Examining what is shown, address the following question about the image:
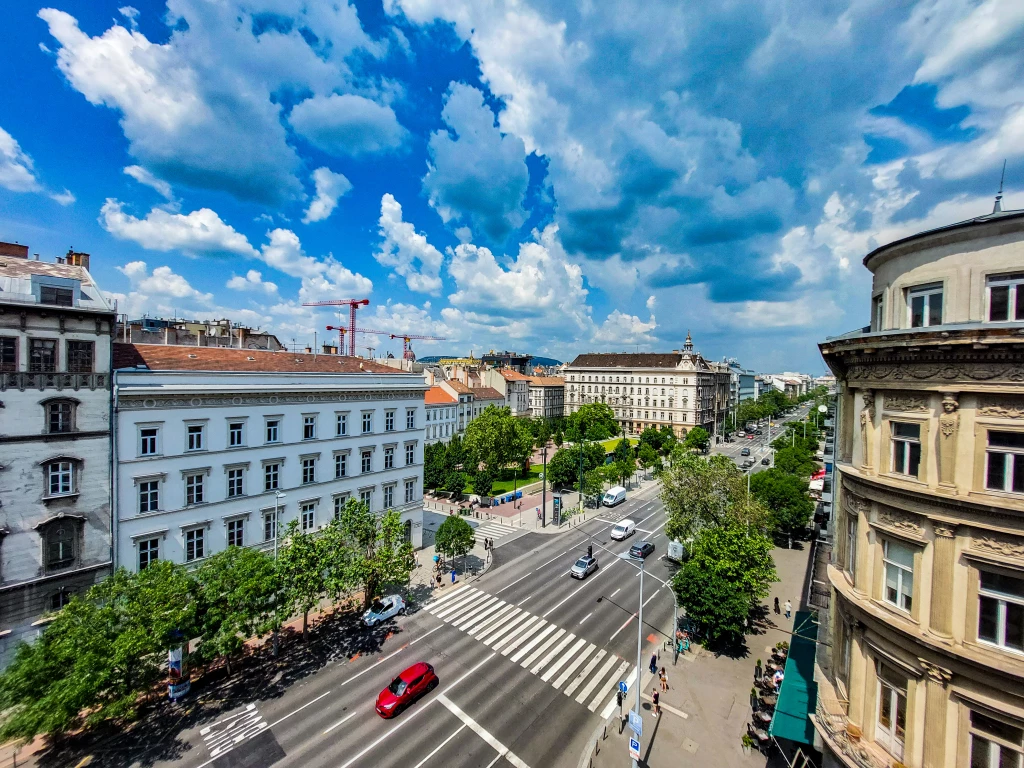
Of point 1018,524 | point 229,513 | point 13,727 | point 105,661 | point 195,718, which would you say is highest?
point 1018,524

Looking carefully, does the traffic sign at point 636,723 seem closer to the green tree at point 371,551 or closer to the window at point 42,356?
the green tree at point 371,551

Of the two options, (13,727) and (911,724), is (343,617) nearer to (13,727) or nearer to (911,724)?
(13,727)

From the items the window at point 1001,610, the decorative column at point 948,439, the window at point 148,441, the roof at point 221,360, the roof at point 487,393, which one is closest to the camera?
the window at point 1001,610

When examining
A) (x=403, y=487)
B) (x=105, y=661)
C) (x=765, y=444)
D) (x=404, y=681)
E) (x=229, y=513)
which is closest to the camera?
(x=105, y=661)

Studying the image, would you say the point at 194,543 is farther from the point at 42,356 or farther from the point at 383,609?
the point at 42,356

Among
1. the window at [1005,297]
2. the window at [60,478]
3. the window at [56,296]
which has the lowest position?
the window at [60,478]

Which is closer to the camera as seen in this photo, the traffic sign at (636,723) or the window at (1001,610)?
the window at (1001,610)

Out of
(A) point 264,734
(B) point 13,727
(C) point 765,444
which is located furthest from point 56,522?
(C) point 765,444

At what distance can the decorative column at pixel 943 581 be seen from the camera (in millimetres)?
10484

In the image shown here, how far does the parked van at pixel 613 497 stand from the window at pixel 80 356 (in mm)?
51780

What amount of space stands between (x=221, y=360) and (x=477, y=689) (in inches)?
1077

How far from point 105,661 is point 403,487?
→ 2348 cm

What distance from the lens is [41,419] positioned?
22703 mm

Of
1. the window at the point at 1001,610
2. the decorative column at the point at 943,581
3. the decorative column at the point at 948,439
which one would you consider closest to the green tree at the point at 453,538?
the decorative column at the point at 943,581
